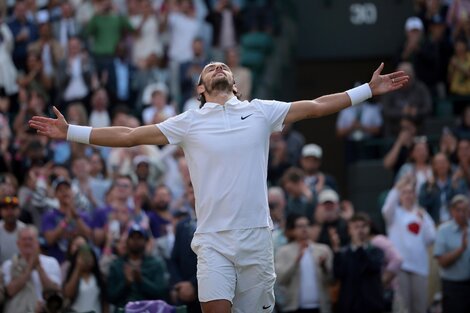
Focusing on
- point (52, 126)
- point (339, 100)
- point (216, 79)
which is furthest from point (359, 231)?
point (52, 126)

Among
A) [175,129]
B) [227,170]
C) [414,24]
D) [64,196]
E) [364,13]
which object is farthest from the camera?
[364,13]

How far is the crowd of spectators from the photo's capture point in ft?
45.0

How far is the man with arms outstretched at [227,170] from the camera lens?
378 inches

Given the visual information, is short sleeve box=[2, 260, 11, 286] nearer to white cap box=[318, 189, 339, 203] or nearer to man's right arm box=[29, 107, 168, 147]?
white cap box=[318, 189, 339, 203]

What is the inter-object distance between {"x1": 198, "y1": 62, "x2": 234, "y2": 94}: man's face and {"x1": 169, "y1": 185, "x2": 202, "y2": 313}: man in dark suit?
140 inches

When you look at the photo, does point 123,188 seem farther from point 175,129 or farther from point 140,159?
point 175,129

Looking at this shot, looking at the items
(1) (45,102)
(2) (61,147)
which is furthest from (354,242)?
(1) (45,102)

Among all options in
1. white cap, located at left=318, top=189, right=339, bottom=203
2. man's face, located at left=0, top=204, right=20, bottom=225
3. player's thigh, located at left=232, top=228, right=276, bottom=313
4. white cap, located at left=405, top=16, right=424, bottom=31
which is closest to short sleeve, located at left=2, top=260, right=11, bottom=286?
man's face, located at left=0, top=204, right=20, bottom=225

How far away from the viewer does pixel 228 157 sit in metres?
9.66

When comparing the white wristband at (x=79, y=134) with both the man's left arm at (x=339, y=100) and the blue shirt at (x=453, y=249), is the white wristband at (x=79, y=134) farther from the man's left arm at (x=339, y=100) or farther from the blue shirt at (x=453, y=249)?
the blue shirt at (x=453, y=249)

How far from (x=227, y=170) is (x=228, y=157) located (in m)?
0.09

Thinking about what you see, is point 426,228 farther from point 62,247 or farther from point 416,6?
point 416,6

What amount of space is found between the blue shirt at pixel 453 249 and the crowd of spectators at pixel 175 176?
13 mm

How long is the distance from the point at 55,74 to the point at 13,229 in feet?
18.5
